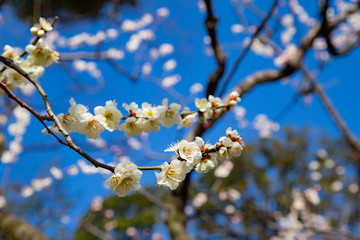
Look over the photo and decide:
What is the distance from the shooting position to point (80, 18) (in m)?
3.48

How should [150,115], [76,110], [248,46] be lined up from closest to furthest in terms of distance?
[76,110] < [150,115] < [248,46]

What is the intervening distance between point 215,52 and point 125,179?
4.37 feet

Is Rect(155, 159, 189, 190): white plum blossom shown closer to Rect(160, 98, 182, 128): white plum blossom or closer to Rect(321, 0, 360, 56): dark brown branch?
Rect(160, 98, 182, 128): white plum blossom

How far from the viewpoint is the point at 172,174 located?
64 cm

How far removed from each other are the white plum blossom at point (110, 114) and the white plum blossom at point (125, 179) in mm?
196

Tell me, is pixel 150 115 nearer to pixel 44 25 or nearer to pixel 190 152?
pixel 190 152

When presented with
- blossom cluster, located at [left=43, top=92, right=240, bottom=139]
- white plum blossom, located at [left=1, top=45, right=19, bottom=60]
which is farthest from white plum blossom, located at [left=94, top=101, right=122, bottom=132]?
white plum blossom, located at [left=1, top=45, right=19, bottom=60]

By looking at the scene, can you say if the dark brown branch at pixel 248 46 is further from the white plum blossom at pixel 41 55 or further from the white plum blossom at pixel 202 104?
the white plum blossom at pixel 41 55

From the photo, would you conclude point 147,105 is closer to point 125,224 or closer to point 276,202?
point 276,202

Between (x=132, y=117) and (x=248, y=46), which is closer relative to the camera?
(x=132, y=117)

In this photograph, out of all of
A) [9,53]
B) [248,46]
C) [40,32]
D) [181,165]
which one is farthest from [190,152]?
[248,46]

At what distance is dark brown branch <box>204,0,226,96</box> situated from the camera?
165 centimetres

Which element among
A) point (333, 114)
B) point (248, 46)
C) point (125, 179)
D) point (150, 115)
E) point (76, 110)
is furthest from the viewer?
point (333, 114)

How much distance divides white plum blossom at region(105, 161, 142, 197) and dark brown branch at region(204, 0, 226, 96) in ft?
4.01
